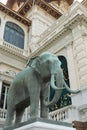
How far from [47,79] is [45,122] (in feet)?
2.97

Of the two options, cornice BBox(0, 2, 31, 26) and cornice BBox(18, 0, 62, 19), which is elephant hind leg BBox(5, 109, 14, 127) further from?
cornice BBox(18, 0, 62, 19)

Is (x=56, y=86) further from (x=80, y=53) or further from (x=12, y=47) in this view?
(x=12, y=47)

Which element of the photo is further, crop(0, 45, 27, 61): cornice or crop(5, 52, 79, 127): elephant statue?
crop(0, 45, 27, 61): cornice

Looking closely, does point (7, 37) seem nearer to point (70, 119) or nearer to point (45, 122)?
point (70, 119)

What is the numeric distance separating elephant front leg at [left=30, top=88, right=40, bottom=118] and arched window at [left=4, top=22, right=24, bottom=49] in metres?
13.5

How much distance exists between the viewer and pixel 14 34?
57.0 ft

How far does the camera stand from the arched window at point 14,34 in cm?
1684

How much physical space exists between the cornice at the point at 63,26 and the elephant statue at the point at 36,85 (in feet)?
31.2

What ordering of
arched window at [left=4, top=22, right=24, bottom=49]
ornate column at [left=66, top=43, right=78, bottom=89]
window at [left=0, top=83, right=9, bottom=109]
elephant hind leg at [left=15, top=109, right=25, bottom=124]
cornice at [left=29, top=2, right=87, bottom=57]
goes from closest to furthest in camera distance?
elephant hind leg at [left=15, top=109, right=25, bottom=124] < ornate column at [left=66, top=43, right=78, bottom=89] < cornice at [left=29, top=2, right=87, bottom=57] < window at [left=0, top=83, right=9, bottom=109] < arched window at [left=4, top=22, right=24, bottom=49]

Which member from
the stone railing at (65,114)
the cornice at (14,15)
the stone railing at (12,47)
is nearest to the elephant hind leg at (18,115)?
the stone railing at (65,114)

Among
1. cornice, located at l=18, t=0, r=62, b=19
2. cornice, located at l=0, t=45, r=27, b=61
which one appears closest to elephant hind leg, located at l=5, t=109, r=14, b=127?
cornice, located at l=0, t=45, r=27, b=61

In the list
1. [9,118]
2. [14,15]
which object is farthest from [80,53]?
[14,15]

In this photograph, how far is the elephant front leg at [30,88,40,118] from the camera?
3527 millimetres

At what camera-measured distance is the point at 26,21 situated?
747 inches
